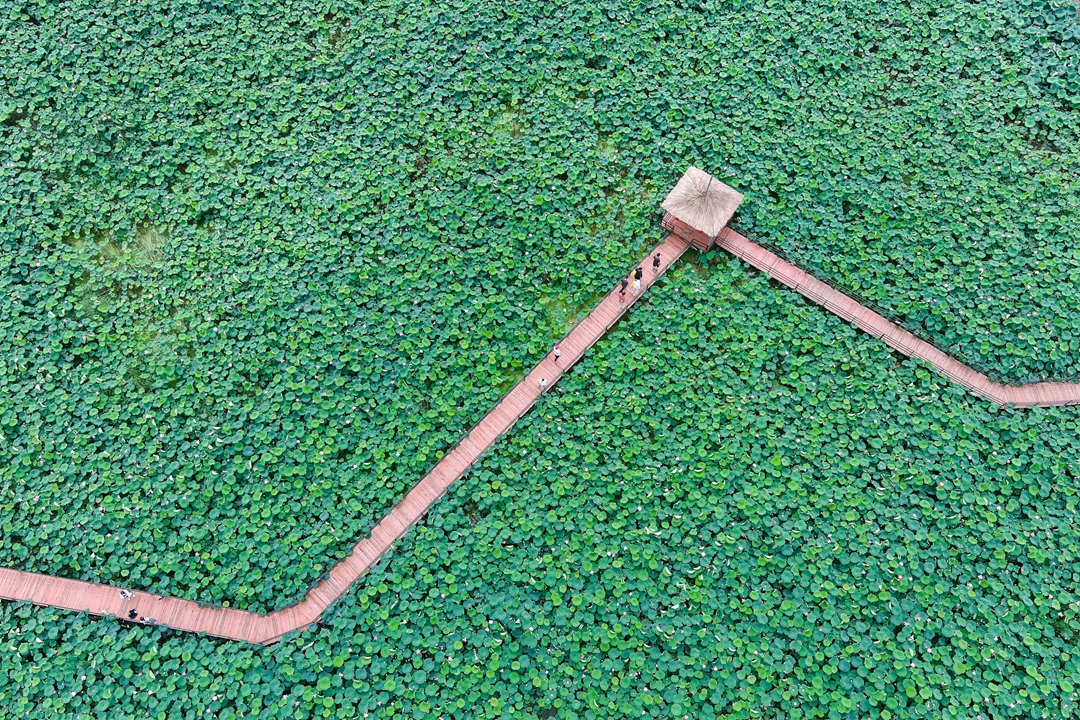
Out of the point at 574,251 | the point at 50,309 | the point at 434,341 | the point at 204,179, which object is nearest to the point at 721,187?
the point at 574,251

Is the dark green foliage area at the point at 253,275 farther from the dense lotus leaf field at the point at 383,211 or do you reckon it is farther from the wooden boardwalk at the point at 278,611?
the wooden boardwalk at the point at 278,611

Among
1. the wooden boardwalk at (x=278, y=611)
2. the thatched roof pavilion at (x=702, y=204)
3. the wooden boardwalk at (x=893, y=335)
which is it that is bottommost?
the wooden boardwalk at (x=278, y=611)

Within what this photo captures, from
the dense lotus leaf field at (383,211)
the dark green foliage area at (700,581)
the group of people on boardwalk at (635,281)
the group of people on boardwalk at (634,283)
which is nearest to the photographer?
the dark green foliage area at (700,581)

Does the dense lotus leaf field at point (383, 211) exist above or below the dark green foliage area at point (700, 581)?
above

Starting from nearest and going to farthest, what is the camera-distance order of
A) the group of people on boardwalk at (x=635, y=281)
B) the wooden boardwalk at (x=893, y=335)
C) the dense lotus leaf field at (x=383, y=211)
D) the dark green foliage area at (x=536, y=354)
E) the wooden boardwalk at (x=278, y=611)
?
1. the dark green foliage area at (x=536, y=354)
2. the wooden boardwalk at (x=278, y=611)
3. the dense lotus leaf field at (x=383, y=211)
4. the wooden boardwalk at (x=893, y=335)
5. the group of people on boardwalk at (x=635, y=281)

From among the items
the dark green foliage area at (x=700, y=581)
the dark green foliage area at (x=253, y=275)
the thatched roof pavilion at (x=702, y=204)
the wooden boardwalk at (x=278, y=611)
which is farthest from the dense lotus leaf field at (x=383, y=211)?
the dark green foliage area at (x=700, y=581)

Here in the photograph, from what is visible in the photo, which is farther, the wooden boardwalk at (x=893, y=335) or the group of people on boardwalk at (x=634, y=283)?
the group of people on boardwalk at (x=634, y=283)
